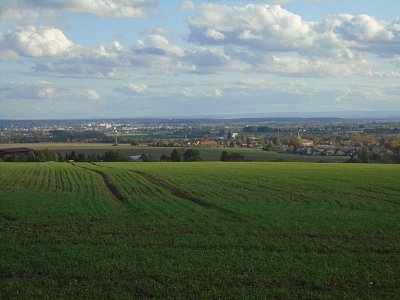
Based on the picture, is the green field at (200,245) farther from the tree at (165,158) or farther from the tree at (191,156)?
the tree at (165,158)

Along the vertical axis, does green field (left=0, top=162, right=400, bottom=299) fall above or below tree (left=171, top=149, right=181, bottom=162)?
above

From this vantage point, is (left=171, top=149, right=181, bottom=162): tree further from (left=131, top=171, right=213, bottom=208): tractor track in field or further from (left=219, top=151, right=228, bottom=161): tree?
(left=131, top=171, right=213, bottom=208): tractor track in field

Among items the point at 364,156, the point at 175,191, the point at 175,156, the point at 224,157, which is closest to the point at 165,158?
the point at 175,156

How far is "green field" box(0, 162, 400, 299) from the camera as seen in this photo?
453 inches

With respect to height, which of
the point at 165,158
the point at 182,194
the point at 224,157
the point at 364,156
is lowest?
the point at 165,158

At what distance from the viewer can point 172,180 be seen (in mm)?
39938

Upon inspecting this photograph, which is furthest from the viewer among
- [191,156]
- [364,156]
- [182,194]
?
[191,156]

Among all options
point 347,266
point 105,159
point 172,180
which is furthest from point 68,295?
point 105,159

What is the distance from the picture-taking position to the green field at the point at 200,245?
11.5 metres

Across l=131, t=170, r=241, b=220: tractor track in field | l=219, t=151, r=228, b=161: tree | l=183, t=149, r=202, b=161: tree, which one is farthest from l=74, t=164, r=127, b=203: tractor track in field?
l=219, t=151, r=228, b=161: tree

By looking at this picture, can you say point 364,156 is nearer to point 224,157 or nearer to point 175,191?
point 224,157

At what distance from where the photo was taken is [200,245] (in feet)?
51.7

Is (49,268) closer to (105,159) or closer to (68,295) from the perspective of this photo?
(68,295)

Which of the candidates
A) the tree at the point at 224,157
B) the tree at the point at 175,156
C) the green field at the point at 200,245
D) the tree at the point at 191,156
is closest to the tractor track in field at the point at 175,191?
the green field at the point at 200,245
